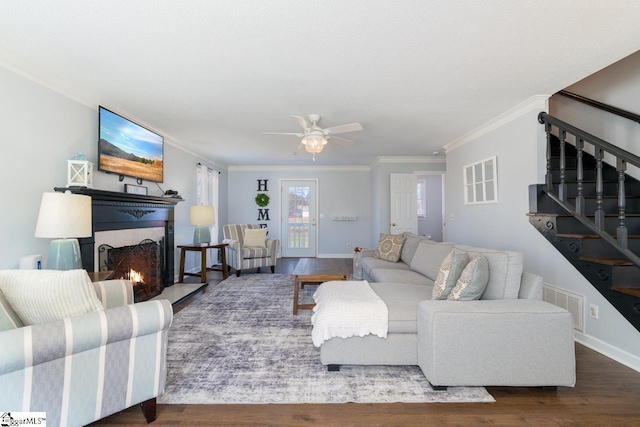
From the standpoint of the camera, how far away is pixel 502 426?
1.65 m

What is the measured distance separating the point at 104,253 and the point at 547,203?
471cm

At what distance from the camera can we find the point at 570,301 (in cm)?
289

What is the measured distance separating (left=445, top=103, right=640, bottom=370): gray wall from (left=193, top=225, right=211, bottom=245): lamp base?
4.25 metres

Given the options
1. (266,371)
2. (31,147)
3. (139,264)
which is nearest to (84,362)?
(266,371)

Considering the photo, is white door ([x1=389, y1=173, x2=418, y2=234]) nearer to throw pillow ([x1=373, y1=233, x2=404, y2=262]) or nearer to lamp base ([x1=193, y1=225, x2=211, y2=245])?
throw pillow ([x1=373, y1=233, x2=404, y2=262])

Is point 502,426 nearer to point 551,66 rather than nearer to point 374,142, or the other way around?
point 551,66

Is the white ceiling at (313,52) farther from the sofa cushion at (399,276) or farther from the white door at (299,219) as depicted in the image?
the white door at (299,219)

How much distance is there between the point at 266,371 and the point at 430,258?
6.97ft

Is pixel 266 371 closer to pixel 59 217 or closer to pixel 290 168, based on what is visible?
pixel 59 217

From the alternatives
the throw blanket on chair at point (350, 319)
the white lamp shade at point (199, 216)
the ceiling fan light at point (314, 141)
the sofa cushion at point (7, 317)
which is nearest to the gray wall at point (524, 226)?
the throw blanket on chair at point (350, 319)

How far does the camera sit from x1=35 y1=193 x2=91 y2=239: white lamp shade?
2293 millimetres

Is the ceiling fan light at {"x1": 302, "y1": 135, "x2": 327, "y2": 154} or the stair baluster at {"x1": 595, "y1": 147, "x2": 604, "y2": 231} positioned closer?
the stair baluster at {"x1": 595, "y1": 147, "x2": 604, "y2": 231}

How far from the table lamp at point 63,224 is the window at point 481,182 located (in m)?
4.41
